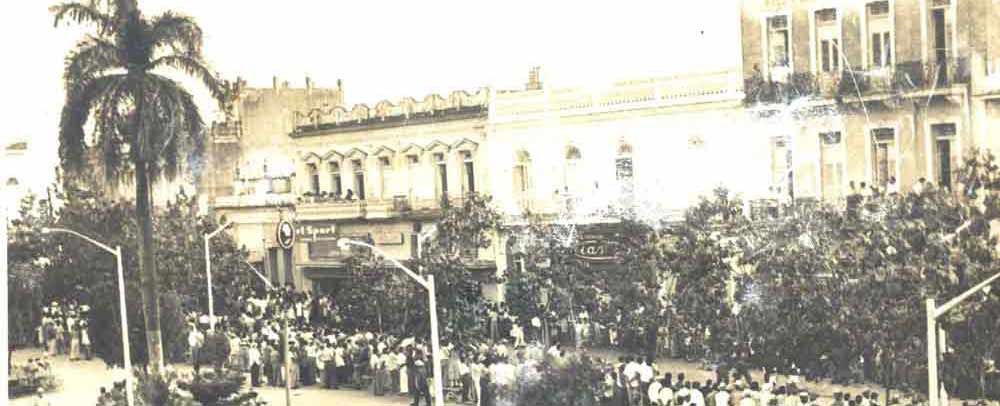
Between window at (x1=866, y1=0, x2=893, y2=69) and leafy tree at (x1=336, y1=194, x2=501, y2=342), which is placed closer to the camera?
window at (x1=866, y1=0, x2=893, y2=69)

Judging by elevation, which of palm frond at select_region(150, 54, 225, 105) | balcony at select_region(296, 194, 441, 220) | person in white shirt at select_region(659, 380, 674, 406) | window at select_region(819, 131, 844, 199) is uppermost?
palm frond at select_region(150, 54, 225, 105)

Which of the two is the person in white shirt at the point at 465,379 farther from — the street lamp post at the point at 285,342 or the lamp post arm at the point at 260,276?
the lamp post arm at the point at 260,276

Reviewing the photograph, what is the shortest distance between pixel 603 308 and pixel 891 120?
14.4 ft

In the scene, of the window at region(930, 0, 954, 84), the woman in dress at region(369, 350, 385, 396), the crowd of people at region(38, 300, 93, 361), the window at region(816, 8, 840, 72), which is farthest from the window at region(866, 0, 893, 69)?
the crowd of people at region(38, 300, 93, 361)

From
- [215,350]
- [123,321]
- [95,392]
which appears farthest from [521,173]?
[95,392]

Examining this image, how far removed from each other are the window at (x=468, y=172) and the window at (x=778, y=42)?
14.8 feet

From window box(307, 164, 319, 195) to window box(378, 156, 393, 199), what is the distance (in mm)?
1164

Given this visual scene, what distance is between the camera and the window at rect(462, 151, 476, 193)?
18.1m

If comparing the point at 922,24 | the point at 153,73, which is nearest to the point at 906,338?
the point at 922,24

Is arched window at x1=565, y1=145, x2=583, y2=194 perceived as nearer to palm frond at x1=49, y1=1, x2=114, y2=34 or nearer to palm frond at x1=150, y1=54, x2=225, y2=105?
palm frond at x1=150, y1=54, x2=225, y2=105

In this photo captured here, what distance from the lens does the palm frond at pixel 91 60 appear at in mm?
19203

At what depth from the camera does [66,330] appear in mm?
21641

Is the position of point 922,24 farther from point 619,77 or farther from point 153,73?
point 153,73

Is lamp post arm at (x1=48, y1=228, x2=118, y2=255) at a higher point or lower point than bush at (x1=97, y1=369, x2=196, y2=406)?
higher
